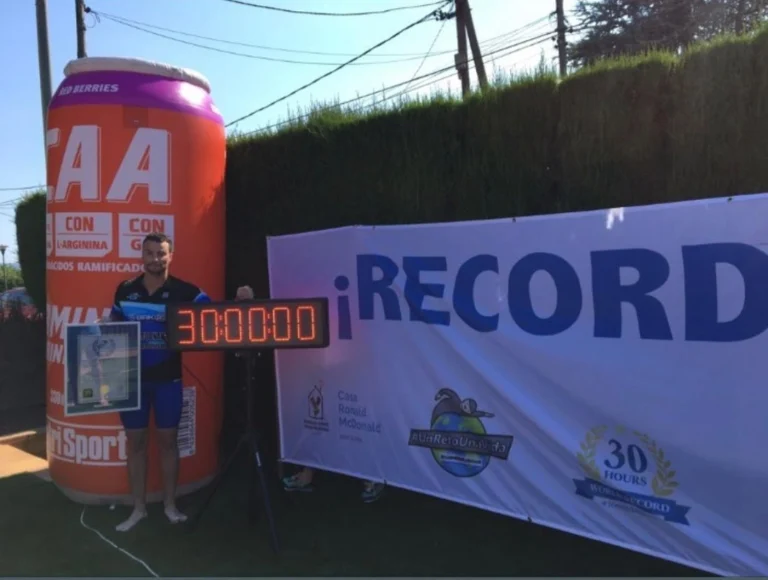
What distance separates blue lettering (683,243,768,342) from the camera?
2770mm

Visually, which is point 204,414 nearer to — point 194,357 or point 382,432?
point 194,357

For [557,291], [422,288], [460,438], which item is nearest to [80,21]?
[422,288]

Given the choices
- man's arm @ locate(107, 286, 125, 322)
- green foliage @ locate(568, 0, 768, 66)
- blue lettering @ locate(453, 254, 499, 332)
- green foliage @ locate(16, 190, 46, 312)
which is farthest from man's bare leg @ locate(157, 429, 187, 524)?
green foliage @ locate(568, 0, 768, 66)

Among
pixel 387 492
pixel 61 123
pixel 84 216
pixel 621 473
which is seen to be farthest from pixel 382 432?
pixel 61 123

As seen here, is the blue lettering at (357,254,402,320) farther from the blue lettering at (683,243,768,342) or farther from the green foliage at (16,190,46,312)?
the green foliage at (16,190,46,312)

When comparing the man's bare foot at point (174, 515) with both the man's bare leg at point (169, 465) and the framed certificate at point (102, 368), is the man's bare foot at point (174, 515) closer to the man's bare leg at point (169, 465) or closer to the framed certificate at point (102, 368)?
the man's bare leg at point (169, 465)

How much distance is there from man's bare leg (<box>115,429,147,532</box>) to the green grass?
0.10 m

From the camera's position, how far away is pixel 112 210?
4.57 metres

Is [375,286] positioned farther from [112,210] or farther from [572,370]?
[112,210]

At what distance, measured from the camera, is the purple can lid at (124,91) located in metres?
4.61

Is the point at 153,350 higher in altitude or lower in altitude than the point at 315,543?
higher

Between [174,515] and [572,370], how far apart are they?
9.36 ft

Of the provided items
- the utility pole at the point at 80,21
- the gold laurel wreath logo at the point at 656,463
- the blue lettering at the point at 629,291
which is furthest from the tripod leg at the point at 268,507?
the utility pole at the point at 80,21

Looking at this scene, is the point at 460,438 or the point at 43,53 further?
the point at 43,53
